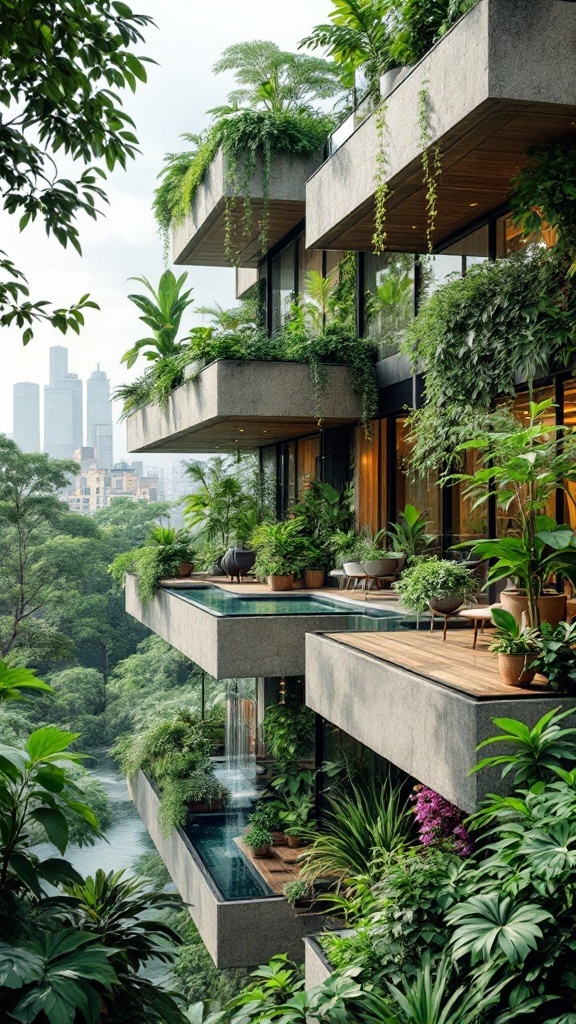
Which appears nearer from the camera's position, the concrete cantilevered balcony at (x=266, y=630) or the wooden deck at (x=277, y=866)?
the wooden deck at (x=277, y=866)

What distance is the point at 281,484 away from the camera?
19969 mm

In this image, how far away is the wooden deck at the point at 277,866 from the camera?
9.83 m

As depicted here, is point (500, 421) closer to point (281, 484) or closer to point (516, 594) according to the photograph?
point (516, 594)

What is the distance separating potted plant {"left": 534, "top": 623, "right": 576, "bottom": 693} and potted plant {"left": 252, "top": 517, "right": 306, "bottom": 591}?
8382 mm

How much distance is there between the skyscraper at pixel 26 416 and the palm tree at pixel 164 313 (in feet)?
447

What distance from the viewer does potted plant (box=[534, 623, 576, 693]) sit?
5793mm

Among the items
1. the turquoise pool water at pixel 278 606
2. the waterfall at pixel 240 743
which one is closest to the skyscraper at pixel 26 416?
the waterfall at pixel 240 743

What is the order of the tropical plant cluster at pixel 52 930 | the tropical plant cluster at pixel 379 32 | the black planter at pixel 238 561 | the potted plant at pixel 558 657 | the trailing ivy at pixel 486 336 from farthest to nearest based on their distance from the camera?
the black planter at pixel 238 561 < the tropical plant cluster at pixel 379 32 < the trailing ivy at pixel 486 336 < the potted plant at pixel 558 657 < the tropical plant cluster at pixel 52 930

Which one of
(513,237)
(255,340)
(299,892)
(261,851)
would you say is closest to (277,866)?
(261,851)

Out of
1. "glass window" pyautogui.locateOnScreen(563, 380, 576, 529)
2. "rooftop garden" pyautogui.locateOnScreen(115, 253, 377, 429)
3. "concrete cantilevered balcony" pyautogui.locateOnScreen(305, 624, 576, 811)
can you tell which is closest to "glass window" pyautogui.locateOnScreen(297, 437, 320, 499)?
"rooftop garden" pyautogui.locateOnScreen(115, 253, 377, 429)

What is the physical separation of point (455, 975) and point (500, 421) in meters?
4.17

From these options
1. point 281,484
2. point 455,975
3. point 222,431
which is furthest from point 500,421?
point 281,484

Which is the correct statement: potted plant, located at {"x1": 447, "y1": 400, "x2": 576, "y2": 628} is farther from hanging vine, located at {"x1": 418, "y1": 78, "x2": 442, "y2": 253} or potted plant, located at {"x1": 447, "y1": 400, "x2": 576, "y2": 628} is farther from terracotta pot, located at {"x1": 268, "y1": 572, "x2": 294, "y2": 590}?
terracotta pot, located at {"x1": 268, "y1": 572, "x2": 294, "y2": 590}

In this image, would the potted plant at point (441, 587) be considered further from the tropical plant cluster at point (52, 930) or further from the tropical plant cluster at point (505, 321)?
the tropical plant cluster at point (52, 930)
